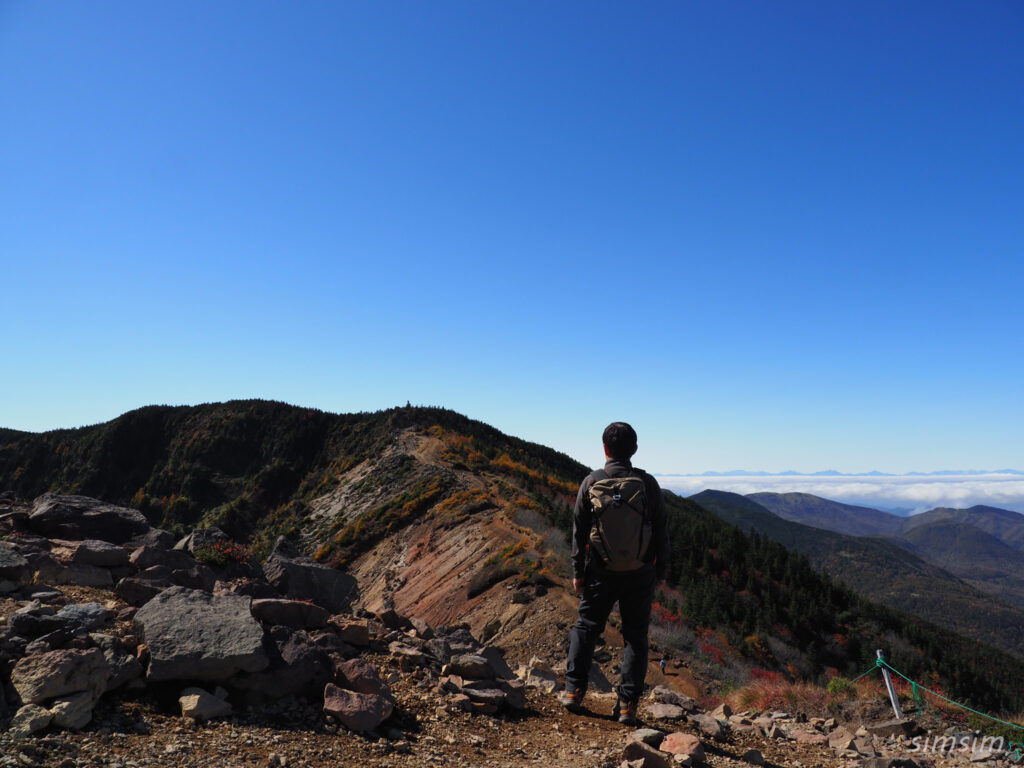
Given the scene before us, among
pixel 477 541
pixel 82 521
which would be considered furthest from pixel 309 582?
pixel 477 541

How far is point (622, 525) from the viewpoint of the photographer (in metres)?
4.57

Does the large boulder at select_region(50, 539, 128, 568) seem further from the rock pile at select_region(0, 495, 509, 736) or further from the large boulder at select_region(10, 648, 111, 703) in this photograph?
the large boulder at select_region(10, 648, 111, 703)

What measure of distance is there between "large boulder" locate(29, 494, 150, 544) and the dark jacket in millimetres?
6131

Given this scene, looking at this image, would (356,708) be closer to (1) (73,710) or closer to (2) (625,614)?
(1) (73,710)

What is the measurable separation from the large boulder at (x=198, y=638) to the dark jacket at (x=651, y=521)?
2.64m

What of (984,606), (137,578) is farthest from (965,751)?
(984,606)

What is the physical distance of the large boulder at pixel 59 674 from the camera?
11.5ft

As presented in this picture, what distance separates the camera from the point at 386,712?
4391 millimetres

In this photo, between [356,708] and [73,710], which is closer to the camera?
[73,710]

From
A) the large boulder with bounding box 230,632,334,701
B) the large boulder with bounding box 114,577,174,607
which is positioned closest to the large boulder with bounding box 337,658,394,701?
the large boulder with bounding box 230,632,334,701

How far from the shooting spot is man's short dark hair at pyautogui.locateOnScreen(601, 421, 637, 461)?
16.1 ft

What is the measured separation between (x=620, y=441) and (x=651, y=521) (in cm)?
72

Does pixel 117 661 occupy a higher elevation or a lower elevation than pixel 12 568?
lower

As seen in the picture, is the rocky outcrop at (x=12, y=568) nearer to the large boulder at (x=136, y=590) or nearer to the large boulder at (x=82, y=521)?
the large boulder at (x=136, y=590)
